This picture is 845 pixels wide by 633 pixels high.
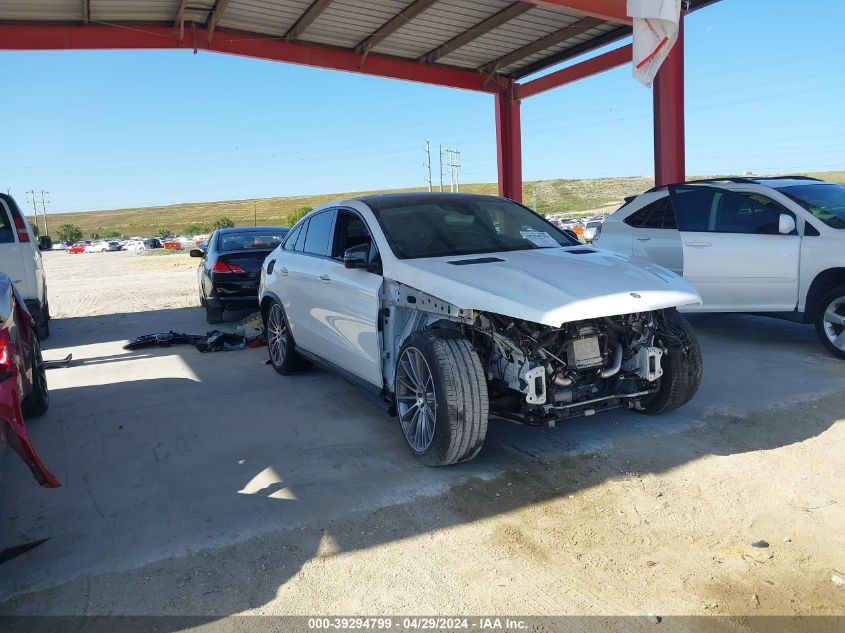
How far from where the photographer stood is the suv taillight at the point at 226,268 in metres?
9.67

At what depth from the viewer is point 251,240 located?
10.5 meters

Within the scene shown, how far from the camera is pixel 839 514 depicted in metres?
3.31

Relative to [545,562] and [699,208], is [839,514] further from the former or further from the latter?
[699,208]

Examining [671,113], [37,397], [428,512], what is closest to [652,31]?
[671,113]

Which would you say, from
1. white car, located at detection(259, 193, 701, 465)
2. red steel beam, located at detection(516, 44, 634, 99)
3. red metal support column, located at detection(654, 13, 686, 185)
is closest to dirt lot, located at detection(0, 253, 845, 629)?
white car, located at detection(259, 193, 701, 465)

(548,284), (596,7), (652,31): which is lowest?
(548,284)

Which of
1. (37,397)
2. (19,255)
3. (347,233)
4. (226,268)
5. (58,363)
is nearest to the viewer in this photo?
(347,233)

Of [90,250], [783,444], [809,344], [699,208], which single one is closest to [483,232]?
[783,444]

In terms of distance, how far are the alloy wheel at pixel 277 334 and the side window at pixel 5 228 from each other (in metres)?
4.43

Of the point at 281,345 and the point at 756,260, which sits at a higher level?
the point at 756,260

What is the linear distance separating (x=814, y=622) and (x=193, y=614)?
2411 millimetres

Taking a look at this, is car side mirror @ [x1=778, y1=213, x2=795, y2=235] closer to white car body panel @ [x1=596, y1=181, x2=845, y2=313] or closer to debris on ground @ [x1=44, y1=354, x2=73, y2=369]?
white car body panel @ [x1=596, y1=181, x2=845, y2=313]

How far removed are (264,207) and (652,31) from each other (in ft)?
511

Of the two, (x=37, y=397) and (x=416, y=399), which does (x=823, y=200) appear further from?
(x=37, y=397)
